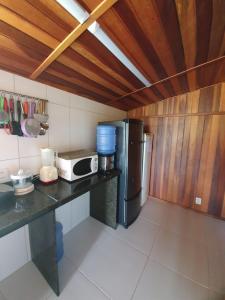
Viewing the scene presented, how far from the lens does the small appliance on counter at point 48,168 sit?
1285 mm

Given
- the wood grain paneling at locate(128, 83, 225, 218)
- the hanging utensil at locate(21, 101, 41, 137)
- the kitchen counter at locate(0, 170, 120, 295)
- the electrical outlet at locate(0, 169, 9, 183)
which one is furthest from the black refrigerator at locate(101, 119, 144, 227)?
the electrical outlet at locate(0, 169, 9, 183)

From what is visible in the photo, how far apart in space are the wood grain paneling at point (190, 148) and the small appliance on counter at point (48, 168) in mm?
1785

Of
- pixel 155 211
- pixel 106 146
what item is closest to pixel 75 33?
pixel 106 146

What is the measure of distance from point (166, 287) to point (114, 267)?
47 cm

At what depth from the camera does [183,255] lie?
1528 millimetres

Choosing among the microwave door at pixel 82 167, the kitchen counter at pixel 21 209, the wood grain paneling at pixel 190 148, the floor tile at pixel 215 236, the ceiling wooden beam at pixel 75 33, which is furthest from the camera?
the wood grain paneling at pixel 190 148

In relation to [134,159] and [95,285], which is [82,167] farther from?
[95,285]

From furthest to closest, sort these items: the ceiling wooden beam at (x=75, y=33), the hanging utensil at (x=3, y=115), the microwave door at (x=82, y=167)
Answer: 1. the microwave door at (x=82, y=167)
2. the hanging utensil at (x=3, y=115)
3. the ceiling wooden beam at (x=75, y=33)

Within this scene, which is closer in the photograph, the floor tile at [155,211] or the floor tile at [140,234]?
the floor tile at [140,234]

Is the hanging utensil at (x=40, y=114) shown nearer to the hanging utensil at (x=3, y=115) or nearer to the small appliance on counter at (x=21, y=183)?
the hanging utensil at (x=3, y=115)

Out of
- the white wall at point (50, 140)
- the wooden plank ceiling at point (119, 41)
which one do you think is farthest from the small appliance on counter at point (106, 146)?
the wooden plank ceiling at point (119, 41)

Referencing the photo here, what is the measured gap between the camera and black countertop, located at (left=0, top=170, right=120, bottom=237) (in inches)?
32.6

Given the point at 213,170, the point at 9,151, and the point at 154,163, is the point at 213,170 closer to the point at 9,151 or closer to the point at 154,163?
the point at 154,163

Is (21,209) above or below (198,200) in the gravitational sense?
above
